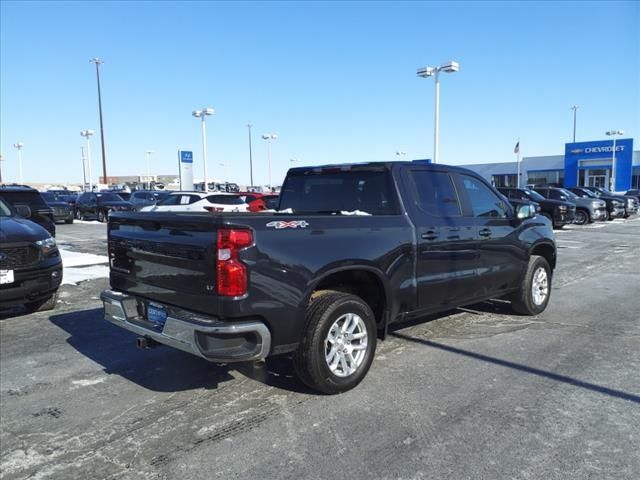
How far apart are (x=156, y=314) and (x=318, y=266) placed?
1.33m

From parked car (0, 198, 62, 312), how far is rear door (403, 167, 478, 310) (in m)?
4.64

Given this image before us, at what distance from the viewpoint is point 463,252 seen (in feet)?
17.6

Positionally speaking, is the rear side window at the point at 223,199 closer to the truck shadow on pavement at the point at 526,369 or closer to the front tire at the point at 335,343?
the truck shadow on pavement at the point at 526,369

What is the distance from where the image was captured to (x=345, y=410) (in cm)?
387

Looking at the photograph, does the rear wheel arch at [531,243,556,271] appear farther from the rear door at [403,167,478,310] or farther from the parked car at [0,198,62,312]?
the parked car at [0,198,62,312]

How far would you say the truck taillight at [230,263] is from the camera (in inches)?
138

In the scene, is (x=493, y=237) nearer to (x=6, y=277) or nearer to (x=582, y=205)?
(x=6, y=277)

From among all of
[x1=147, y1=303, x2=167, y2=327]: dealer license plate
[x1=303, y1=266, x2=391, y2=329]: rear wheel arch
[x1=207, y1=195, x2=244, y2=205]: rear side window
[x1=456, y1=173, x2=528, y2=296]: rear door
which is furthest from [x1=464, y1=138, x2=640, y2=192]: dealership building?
[x1=147, y1=303, x2=167, y2=327]: dealer license plate

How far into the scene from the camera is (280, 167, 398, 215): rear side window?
16.1ft

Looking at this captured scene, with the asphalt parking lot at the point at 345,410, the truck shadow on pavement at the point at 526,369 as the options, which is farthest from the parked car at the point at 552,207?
the truck shadow on pavement at the point at 526,369

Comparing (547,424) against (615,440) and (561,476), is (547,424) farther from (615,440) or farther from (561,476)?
(561,476)

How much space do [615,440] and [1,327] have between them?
6.53m

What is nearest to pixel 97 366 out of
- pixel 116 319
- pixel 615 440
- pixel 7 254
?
pixel 116 319

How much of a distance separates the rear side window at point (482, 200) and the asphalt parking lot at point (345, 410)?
4.41ft
